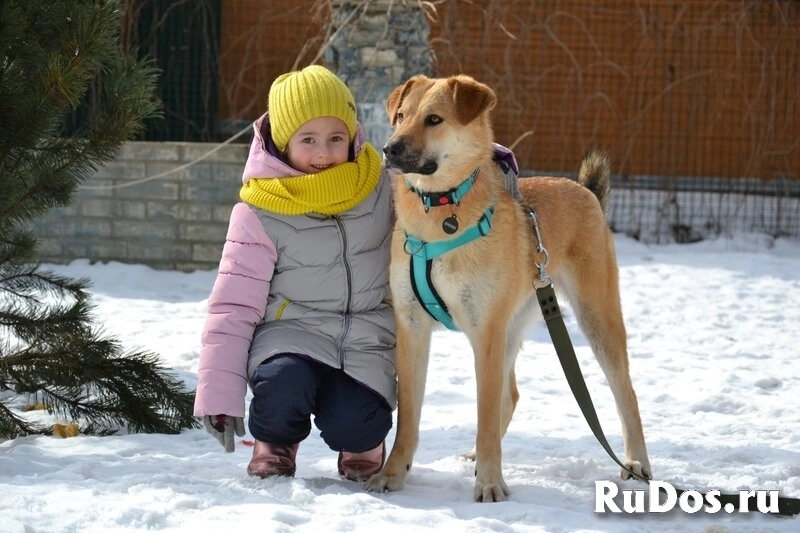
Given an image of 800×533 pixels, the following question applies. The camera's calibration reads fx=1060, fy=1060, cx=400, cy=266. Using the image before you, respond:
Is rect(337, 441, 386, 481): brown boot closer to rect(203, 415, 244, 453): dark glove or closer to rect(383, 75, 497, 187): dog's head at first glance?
rect(203, 415, 244, 453): dark glove

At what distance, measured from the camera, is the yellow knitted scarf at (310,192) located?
137 inches

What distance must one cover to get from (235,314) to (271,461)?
49 cm

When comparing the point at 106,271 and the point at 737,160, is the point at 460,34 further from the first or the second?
the point at 106,271

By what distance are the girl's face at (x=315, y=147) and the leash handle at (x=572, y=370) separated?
82 centimetres

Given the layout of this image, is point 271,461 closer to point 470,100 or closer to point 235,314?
point 235,314

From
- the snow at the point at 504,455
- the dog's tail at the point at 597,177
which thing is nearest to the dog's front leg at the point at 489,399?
the snow at the point at 504,455

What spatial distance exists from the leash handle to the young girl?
1.78ft

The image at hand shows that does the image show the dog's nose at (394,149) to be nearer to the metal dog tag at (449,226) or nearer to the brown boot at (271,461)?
the metal dog tag at (449,226)

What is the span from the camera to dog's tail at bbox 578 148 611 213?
426cm

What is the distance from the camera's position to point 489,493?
3.30 metres

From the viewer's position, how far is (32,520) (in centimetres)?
288

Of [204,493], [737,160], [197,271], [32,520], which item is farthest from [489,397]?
[737,160]

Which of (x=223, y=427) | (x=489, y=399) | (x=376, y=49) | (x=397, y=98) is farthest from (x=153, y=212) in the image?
(x=489, y=399)
